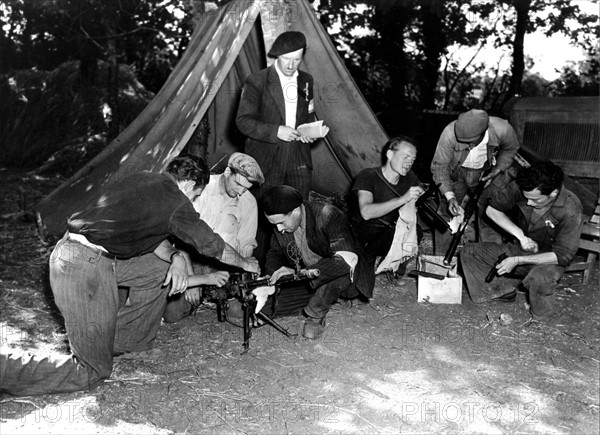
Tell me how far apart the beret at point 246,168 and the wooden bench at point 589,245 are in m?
2.69

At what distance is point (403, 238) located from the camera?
4574 mm

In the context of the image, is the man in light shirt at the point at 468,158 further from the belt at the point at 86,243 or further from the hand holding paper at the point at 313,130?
the belt at the point at 86,243

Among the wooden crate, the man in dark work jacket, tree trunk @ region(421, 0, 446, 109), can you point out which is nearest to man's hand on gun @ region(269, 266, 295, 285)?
the man in dark work jacket

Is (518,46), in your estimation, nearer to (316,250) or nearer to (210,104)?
(210,104)

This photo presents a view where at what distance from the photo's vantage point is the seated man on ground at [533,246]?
406 cm

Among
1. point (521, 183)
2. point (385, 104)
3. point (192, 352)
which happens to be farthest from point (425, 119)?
point (192, 352)

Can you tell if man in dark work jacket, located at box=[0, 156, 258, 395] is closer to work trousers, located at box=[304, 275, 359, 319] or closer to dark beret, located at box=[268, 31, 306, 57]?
work trousers, located at box=[304, 275, 359, 319]

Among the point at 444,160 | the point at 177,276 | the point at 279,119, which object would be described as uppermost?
the point at 279,119

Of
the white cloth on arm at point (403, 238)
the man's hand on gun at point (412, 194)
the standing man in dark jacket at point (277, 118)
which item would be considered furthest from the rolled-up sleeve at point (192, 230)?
the white cloth on arm at point (403, 238)

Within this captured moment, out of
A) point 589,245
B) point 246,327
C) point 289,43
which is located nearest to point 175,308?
point 246,327

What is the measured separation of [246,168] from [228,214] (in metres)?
0.36

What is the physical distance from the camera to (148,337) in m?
3.56

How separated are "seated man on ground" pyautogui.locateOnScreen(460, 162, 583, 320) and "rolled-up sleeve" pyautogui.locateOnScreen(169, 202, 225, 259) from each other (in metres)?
2.14

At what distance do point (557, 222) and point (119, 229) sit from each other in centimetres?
299
